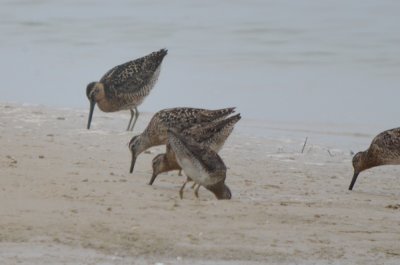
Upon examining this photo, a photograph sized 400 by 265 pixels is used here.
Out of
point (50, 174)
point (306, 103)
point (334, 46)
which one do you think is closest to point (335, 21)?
point (334, 46)

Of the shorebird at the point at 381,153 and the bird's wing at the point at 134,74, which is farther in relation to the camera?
the bird's wing at the point at 134,74

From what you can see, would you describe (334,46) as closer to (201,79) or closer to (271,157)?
(201,79)

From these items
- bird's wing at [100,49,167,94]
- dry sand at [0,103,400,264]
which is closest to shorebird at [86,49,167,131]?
bird's wing at [100,49,167,94]

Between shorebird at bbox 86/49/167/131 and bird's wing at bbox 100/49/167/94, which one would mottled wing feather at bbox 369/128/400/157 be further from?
bird's wing at bbox 100/49/167/94

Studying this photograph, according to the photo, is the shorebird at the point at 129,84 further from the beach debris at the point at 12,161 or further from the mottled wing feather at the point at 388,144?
the beach debris at the point at 12,161

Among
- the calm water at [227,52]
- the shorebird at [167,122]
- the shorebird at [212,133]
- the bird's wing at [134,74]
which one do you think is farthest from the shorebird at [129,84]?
the shorebird at [212,133]

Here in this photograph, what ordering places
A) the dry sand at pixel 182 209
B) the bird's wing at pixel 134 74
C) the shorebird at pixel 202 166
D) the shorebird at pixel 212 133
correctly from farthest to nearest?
the bird's wing at pixel 134 74, the shorebird at pixel 212 133, the shorebird at pixel 202 166, the dry sand at pixel 182 209

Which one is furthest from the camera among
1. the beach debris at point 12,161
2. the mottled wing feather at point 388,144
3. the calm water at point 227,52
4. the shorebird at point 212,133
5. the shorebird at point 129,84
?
the calm water at point 227,52

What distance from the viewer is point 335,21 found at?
18.6 metres

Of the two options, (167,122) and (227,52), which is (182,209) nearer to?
(167,122)

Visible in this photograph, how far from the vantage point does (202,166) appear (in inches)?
321

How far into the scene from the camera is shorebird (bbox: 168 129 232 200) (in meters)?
8.09

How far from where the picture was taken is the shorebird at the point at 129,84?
12672 millimetres

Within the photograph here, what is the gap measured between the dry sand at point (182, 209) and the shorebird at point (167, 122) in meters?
0.18
